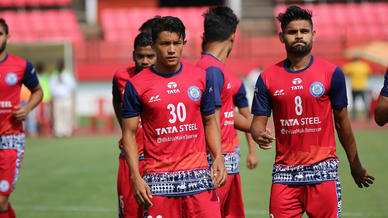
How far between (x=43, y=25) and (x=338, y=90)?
30069 mm

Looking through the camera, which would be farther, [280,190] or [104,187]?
[104,187]

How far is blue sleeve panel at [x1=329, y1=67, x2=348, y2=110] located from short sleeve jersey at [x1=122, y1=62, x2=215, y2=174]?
116 centimetres

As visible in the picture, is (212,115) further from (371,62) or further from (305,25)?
(371,62)

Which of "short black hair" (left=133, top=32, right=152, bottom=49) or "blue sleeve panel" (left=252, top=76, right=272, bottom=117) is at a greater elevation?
"short black hair" (left=133, top=32, right=152, bottom=49)

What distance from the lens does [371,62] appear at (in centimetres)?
2795

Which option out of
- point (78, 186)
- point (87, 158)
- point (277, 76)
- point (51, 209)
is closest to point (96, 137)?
point (87, 158)

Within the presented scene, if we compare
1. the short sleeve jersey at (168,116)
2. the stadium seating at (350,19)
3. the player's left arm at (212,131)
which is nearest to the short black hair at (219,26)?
the player's left arm at (212,131)

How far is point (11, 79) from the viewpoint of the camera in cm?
736

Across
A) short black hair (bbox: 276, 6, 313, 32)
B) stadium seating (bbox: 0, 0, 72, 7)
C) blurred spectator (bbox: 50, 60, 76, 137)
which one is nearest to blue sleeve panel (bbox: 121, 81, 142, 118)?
short black hair (bbox: 276, 6, 313, 32)

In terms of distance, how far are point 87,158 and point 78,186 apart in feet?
12.4

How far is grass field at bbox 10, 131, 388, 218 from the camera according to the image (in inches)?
379

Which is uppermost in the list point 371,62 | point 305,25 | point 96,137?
point 305,25

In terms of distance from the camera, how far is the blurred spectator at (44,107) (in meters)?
21.9

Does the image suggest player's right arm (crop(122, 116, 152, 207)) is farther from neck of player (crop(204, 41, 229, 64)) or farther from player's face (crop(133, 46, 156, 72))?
neck of player (crop(204, 41, 229, 64))
